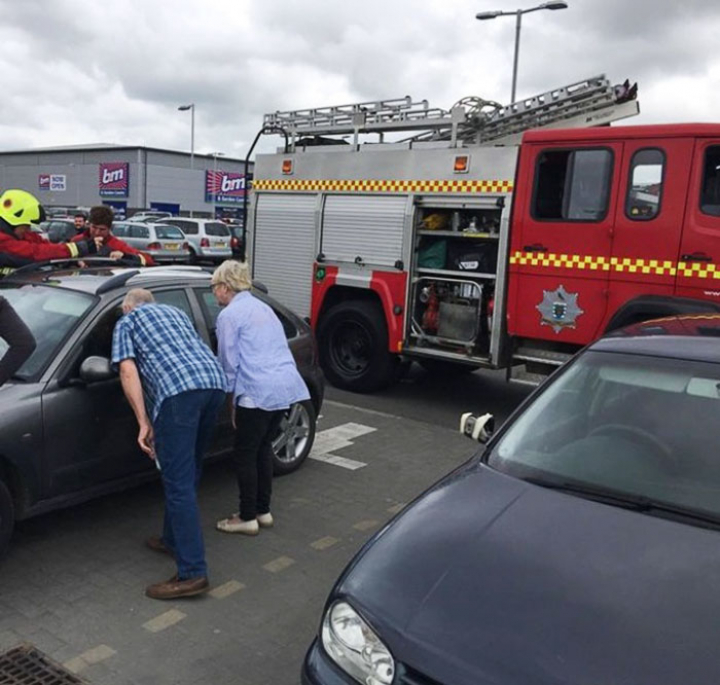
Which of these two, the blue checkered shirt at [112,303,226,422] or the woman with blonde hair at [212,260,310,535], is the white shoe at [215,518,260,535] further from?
the blue checkered shirt at [112,303,226,422]

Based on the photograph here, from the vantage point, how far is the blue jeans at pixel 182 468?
12.2ft

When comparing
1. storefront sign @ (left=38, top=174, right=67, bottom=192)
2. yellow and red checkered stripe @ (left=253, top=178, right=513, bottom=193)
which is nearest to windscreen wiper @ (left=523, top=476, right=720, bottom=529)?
yellow and red checkered stripe @ (left=253, top=178, right=513, bottom=193)

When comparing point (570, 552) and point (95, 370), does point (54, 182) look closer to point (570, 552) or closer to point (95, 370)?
point (95, 370)

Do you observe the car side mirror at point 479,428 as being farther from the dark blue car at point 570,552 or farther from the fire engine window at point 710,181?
the fire engine window at point 710,181

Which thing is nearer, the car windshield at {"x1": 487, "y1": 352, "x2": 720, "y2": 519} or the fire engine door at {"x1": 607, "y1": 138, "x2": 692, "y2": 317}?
the car windshield at {"x1": 487, "y1": 352, "x2": 720, "y2": 519}

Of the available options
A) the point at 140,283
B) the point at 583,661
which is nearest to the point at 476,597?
the point at 583,661

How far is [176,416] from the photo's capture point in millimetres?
3711

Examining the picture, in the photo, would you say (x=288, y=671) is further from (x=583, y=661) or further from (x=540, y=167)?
(x=540, y=167)

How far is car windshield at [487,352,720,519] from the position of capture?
279 cm

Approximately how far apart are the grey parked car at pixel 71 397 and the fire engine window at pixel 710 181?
4.02m

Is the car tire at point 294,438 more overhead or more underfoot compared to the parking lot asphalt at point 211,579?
more overhead

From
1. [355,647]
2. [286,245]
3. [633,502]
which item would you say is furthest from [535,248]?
[355,647]

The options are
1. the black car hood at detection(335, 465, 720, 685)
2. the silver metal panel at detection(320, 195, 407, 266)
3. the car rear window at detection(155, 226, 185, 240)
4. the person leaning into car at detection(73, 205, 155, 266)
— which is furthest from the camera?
the car rear window at detection(155, 226, 185, 240)

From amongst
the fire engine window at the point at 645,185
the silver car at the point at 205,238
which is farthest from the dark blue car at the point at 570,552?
the silver car at the point at 205,238
